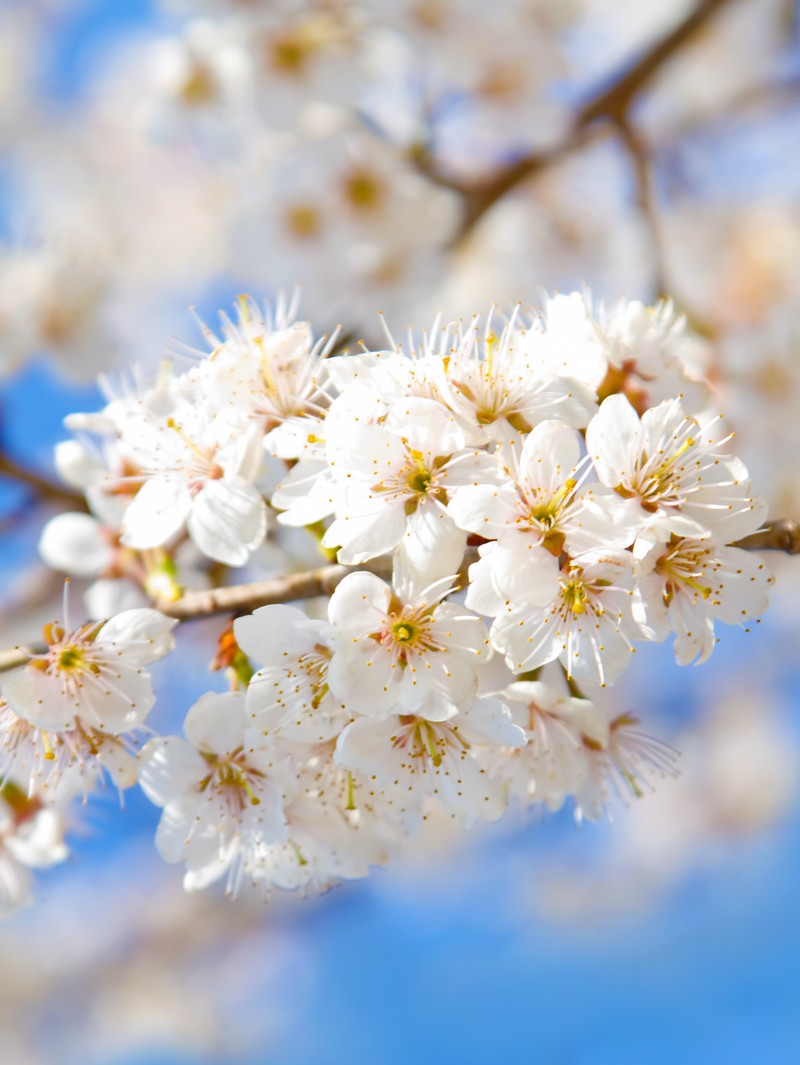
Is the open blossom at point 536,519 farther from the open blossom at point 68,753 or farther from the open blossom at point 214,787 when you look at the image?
the open blossom at point 68,753

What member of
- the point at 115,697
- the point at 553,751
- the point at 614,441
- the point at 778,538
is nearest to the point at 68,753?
the point at 115,697

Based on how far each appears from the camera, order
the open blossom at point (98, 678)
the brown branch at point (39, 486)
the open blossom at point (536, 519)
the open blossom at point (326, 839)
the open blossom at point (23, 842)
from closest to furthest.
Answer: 1. the open blossom at point (536, 519)
2. the open blossom at point (98, 678)
3. the open blossom at point (326, 839)
4. the open blossom at point (23, 842)
5. the brown branch at point (39, 486)

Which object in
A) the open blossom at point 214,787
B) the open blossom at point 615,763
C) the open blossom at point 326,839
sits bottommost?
the open blossom at point 615,763

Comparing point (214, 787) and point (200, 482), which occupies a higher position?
point (200, 482)

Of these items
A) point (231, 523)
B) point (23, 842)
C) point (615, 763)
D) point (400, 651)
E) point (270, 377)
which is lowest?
point (615, 763)

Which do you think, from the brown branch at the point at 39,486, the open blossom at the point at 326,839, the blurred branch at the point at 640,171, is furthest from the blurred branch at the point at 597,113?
the open blossom at the point at 326,839

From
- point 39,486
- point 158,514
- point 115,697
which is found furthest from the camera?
point 39,486

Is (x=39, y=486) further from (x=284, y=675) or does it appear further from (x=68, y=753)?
(x=284, y=675)

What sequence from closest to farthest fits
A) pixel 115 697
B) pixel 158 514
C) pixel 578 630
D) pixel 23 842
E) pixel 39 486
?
1. pixel 578 630
2. pixel 115 697
3. pixel 158 514
4. pixel 23 842
5. pixel 39 486
